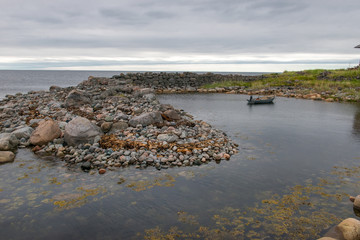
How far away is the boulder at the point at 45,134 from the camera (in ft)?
49.7

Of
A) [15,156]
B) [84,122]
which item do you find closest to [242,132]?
[84,122]

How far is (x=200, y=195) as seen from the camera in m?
9.80

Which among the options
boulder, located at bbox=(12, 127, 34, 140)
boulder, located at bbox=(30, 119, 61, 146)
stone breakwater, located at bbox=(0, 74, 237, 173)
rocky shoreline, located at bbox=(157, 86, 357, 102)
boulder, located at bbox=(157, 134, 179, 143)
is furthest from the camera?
rocky shoreline, located at bbox=(157, 86, 357, 102)

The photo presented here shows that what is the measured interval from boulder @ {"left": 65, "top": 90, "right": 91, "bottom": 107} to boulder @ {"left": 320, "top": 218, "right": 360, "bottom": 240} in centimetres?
2226

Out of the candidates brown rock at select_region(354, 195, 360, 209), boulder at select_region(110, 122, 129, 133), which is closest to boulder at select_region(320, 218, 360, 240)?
brown rock at select_region(354, 195, 360, 209)

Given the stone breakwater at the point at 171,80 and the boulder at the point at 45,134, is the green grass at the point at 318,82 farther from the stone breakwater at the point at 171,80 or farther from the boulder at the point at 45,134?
the boulder at the point at 45,134

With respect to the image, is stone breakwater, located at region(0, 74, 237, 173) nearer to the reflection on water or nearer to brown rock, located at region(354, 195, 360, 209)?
brown rock, located at region(354, 195, 360, 209)

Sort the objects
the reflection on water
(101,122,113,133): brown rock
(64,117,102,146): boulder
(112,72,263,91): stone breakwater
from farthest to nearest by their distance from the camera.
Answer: (112,72,263,91): stone breakwater, the reflection on water, (101,122,113,133): brown rock, (64,117,102,146): boulder

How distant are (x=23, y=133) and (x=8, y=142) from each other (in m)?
1.50

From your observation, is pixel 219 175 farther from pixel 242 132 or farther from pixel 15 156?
pixel 15 156

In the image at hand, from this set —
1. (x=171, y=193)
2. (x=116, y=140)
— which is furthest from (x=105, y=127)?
(x=171, y=193)

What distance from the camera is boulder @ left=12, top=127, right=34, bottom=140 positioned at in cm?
1612

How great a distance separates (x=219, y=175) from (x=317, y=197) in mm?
3983

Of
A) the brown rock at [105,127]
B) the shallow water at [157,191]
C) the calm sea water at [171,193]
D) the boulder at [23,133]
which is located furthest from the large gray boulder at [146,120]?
the boulder at [23,133]
